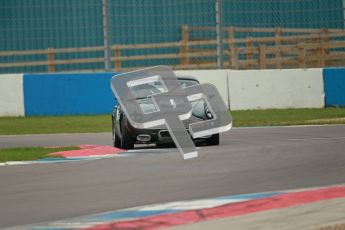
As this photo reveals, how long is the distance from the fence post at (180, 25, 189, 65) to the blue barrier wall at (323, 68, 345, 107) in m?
3.37

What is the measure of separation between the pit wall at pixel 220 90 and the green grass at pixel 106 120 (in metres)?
0.31

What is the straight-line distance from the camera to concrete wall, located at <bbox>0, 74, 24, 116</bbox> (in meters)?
22.8

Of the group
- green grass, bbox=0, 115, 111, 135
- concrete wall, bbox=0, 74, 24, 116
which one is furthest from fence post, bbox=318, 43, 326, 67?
concrete wall, bbox=0, 74, 24, 116

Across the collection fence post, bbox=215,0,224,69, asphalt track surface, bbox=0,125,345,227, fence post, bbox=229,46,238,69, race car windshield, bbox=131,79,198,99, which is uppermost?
fence post, bbox=215,0,224,69

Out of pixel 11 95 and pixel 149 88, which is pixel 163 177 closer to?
pixel 149 88

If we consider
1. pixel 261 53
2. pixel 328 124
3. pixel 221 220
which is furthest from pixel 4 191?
pixel 261 53

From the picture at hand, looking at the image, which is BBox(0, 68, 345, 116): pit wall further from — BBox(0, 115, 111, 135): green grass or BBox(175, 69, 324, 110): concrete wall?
BBox(0, 115, 111, 135): green grass

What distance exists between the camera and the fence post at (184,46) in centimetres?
2193

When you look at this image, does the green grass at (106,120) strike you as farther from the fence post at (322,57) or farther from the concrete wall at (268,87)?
the fence post at (322,57)

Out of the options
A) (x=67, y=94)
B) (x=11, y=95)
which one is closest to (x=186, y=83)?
(x=67, y=94)

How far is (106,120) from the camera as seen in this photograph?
21.9 metres

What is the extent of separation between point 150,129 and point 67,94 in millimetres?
9321

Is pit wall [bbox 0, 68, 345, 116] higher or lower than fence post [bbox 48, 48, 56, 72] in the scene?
lower

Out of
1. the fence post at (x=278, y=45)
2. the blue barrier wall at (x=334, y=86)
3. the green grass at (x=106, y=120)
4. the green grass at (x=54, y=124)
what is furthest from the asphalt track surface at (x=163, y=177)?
the fence post at (x=278, y=45)
